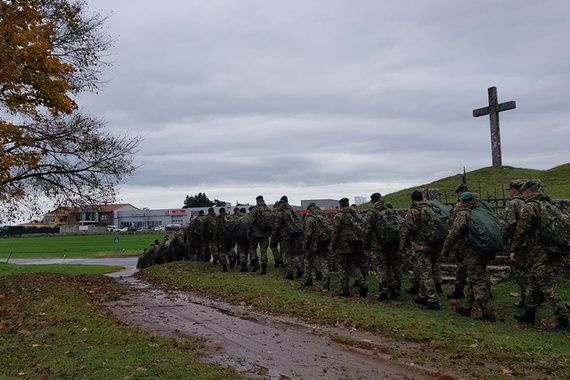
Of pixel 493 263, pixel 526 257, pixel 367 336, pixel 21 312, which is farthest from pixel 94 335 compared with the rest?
pixel 493 263

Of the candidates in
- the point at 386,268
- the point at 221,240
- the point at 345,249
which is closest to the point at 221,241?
the point at 221,240

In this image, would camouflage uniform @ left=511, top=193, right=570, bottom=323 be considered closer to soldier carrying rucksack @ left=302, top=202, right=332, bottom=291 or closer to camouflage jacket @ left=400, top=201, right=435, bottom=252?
camouflage jacket @ left=400, top=201, right=435, bottom=252

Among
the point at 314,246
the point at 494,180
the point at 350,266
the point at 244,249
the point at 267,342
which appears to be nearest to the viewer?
the point at 267,342

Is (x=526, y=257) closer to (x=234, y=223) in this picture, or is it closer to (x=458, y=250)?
(x=458, y=250)

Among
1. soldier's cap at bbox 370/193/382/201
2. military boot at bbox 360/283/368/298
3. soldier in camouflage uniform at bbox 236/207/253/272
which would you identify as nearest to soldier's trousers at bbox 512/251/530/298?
military boot at bbox 360/283/368/298

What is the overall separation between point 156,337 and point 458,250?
5.29 metres

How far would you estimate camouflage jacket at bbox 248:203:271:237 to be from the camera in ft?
50.4

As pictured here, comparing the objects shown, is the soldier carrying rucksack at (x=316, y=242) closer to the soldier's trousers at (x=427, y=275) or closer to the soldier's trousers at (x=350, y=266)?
the soldier's trousers at (x=350, y=266)

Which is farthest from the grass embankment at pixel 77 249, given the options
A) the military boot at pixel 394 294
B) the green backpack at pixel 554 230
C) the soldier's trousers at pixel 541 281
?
the green backpack at pixel 554 230

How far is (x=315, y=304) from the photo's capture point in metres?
10.1

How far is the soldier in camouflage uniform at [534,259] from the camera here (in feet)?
26.4

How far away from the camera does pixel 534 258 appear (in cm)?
823

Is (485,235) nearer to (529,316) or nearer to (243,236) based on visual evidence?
(529,316)

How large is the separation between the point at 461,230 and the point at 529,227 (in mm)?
1055
